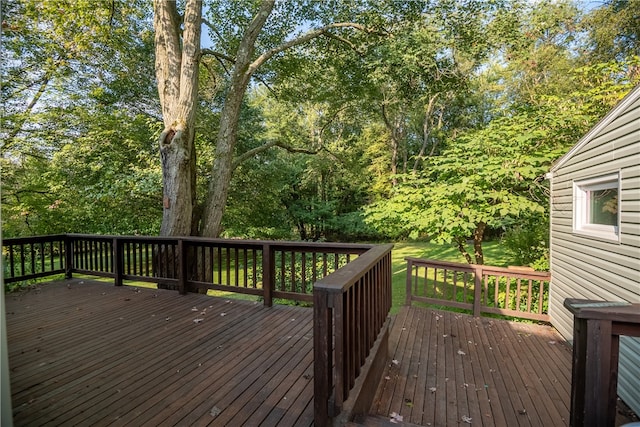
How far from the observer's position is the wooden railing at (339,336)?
1.73 metres

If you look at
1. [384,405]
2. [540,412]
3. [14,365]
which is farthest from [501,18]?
[14,365]

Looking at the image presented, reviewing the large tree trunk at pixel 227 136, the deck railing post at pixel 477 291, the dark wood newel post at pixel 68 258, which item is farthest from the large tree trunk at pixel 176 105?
the deck railing post at pixel 477 291

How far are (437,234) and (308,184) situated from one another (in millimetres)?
10580

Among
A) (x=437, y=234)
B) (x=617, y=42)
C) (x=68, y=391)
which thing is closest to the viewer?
(x=68, y=391)

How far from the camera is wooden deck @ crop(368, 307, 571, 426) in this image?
2375 mm

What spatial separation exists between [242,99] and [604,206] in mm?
6344

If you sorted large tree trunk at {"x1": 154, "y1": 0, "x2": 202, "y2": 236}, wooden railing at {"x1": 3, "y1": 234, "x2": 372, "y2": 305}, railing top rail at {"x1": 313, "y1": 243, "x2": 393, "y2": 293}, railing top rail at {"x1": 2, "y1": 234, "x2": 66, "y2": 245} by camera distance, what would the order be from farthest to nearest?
1. large tree trunk at {"x1": 154, "y1": 0, "x2": 202, "y2": 236}
2. railing top rail at {"x1": 2, "y1": 234, "x2": 66, "y2": 245}
3. wooden railing at {"x1": 3, "y1": 234, "x2": 372, "y2": 305}
4. railing top rail at {"x1": 313, "y1": 243, "x2": 393, "y2": 293}

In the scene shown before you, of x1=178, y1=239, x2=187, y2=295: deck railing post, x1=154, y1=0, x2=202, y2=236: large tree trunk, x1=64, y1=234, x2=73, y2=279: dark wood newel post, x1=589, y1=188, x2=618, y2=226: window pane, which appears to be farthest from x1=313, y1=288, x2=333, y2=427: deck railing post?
x1=64, y1=234, x2=73, y2=279: dark wood newel post

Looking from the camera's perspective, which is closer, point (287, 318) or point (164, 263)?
point (287, 318)

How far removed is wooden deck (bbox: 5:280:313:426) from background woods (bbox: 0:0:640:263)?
2.03m

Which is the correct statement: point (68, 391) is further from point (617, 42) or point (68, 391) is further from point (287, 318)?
point (617, 42)

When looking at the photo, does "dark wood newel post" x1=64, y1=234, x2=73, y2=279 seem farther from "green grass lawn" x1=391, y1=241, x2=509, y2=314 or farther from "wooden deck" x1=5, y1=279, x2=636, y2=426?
"green grass lawn" x1=391, y1=241, x2=509, y2=314

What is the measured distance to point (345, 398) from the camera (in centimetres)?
187

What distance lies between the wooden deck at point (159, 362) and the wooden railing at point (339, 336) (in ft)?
1.08
